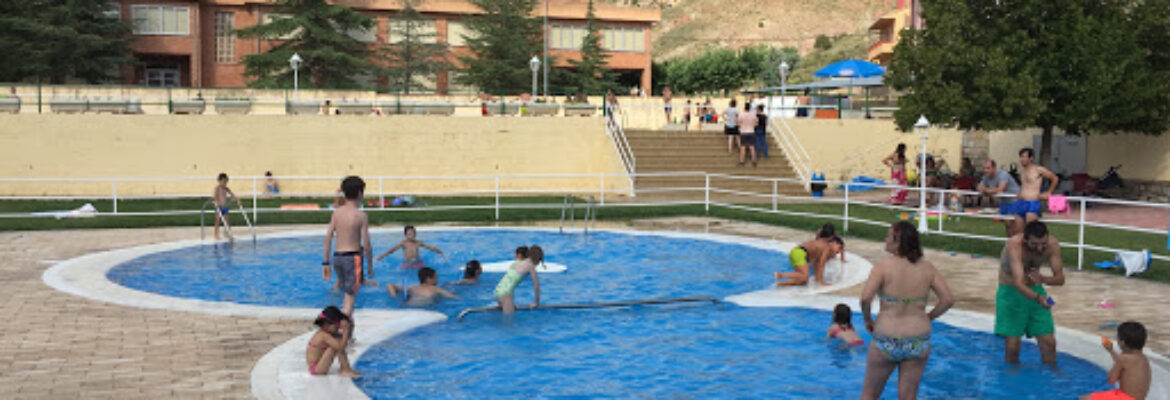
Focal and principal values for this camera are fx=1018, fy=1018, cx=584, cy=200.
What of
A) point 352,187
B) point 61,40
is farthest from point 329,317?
point 61,40

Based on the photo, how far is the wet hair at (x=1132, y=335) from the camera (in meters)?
7.21

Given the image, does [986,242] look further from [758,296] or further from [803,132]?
[803,132]

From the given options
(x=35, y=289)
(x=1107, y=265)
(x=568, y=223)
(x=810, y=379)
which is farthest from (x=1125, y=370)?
(x=568, y=223)

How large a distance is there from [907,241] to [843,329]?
14.7 feet

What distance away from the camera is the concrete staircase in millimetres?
29406

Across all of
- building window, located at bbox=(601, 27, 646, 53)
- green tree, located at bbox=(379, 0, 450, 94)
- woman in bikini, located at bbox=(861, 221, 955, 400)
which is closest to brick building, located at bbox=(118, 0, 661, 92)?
building window, located at bbox=(601, 27, 646, 53)

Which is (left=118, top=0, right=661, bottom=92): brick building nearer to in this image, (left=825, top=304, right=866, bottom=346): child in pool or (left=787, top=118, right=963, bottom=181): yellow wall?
(left=787, top=118, right=963, bottom=181): yellow wall

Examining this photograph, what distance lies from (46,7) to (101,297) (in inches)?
1746

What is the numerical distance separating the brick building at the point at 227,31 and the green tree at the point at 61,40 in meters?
1.35

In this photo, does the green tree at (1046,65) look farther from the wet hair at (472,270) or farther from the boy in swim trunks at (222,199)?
the boy in swim trunks at (222,199)

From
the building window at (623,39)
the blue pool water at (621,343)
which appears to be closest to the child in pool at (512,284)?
the blue pool water at (621,343)

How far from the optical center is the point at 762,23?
145m

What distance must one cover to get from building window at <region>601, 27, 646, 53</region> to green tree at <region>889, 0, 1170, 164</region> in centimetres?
3804

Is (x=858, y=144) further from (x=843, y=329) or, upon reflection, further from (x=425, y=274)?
(x=843, y=329)
